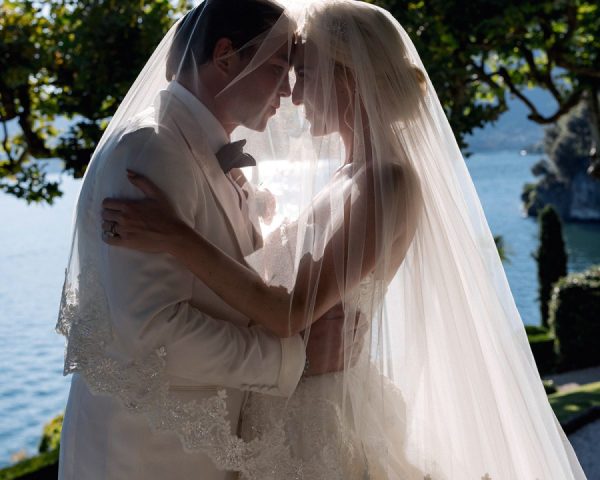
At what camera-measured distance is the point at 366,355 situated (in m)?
2.17

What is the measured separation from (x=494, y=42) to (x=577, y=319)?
7082 millimetres

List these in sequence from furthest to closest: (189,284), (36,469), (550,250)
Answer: (550,250) → (36,469) → (189,284)

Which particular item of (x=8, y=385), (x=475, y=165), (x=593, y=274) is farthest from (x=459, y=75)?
(x=475, y=165)

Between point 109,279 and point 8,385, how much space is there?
49.6ft

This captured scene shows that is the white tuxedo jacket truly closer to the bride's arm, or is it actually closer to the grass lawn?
the bride's arm

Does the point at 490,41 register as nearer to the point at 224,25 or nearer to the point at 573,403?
the point at 573,403

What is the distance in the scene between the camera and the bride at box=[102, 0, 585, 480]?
2088 mm

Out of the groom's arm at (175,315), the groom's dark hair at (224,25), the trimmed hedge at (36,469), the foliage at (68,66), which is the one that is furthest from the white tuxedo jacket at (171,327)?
the trimmed hedge at (36,469)

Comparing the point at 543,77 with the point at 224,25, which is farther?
the point at 543,77

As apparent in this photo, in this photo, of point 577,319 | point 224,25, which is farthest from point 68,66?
point 577,319

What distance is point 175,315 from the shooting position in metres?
1.98

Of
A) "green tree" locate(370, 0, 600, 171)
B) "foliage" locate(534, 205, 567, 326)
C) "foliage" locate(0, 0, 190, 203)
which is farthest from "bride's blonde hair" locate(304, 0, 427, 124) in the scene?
"foliage" locate(534, 205, 567, 326)

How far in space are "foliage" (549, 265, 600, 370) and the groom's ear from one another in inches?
461

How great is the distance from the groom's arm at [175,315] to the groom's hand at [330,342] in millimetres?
87
